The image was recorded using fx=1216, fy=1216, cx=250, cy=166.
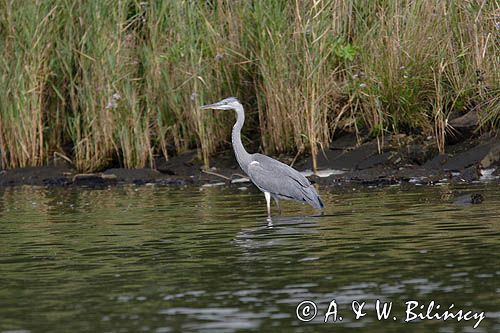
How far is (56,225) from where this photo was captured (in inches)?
416

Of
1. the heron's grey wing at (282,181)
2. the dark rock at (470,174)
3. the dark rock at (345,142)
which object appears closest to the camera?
the heron's grey wing at (282,181)

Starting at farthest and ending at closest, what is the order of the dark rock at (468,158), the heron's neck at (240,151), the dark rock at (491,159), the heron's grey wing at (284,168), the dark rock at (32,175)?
the dark rock at (32,175)
the dark rock at (468,158)
the dark rock at (491,159)
the heron's neck at (240,151)
the heron's grey wing at (284,168)

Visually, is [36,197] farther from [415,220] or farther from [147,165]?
[415,220]

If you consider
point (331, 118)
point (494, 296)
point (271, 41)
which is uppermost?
point (271, 41)

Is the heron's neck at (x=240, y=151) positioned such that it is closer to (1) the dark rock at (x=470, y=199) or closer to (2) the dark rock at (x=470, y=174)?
(1) the dark rock at (x=470, y=199)

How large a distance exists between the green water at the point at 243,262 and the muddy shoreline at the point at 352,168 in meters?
0.98

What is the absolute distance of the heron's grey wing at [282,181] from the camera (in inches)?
425

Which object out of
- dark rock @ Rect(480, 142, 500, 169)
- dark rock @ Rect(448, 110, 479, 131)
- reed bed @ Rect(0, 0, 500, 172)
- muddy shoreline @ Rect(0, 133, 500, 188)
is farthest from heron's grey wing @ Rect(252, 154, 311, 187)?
dark rock @ Rect(448, 110, 479, 131)

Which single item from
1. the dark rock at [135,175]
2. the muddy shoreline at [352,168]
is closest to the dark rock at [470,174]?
the muddy shoreline at [352,168]

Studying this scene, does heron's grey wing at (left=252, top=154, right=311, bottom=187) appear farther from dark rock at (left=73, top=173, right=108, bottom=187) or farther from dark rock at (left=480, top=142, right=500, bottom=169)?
dark rock at (left=73, top=173, right=108, bottom=187)

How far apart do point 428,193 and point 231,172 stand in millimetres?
3314

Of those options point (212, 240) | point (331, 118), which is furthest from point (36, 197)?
point (212, 240)

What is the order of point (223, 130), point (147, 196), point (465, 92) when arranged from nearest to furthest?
point (147, 196) < point (465, 92) < point (223, 130)

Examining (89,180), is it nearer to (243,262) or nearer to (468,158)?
(468,158)
